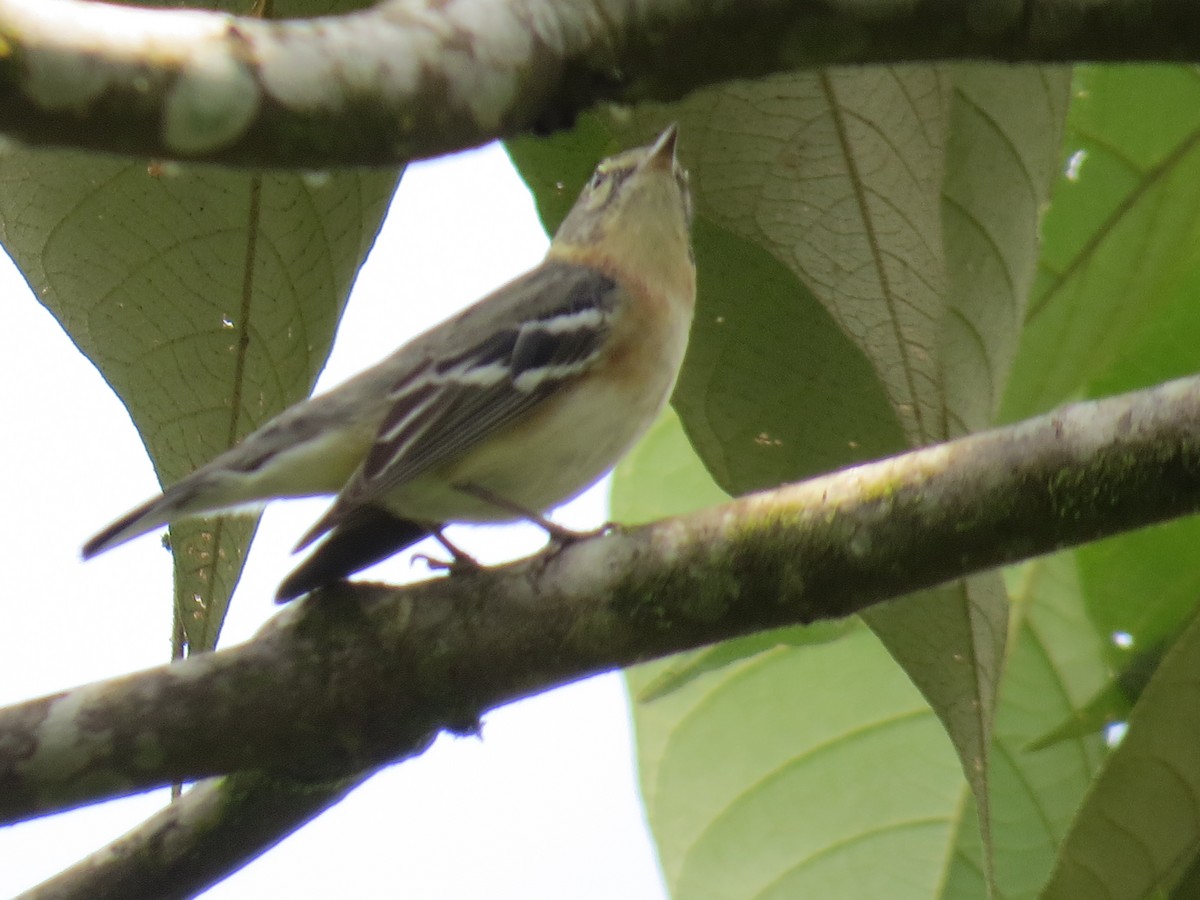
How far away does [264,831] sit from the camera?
2.37 m

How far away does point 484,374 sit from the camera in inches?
144

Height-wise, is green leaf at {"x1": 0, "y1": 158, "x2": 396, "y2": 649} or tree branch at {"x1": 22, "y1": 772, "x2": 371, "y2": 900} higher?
green leaf at {"x1": 0, "y1": 158, "x2": 396, "y2": 649}

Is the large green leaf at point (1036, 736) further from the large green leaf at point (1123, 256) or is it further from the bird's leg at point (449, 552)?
the bird's leg at point (449, 552)

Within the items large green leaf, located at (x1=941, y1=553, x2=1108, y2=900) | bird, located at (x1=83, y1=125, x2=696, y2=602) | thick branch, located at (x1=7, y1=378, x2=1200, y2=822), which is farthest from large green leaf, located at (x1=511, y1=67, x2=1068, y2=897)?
large green leaf, located at (x1=941, y1=553, x2=1108, y2=900)

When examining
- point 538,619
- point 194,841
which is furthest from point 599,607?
point 194,841

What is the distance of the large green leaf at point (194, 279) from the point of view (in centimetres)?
253

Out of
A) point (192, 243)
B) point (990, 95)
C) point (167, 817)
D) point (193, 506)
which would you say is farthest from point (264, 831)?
point (990, 95)

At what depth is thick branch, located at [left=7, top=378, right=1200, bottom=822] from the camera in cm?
193

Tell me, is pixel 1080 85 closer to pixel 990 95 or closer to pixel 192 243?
pixel 990 95

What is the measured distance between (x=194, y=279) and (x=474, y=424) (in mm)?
995

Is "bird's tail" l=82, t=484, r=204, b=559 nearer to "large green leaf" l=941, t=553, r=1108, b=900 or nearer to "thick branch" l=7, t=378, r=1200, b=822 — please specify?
"thick branch" l=7, t=378, r=1200, b=822

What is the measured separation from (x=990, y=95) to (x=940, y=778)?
5.88ft

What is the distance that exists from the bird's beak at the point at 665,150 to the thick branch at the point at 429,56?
2.65 ft

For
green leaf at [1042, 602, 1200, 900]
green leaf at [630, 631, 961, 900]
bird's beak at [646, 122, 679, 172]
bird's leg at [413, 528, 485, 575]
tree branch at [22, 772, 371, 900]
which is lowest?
green leaf at [1042, 602, 1200, 900]
